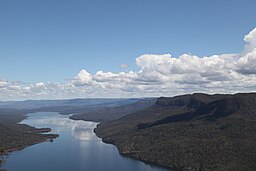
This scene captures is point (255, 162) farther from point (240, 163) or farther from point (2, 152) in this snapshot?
point (2, 152)

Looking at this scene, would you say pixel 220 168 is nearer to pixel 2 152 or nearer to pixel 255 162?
pixel 255 162

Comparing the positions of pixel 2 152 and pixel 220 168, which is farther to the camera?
pixel 220 168

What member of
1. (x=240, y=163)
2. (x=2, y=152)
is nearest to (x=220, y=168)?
(x=240, y=163)

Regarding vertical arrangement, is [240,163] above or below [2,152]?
below

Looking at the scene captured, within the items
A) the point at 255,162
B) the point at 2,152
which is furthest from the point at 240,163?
the point at 2,152

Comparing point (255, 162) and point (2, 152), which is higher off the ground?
point (2, 152)

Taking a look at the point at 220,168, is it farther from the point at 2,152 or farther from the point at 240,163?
the point at 2,152

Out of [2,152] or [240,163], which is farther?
[240,163]
